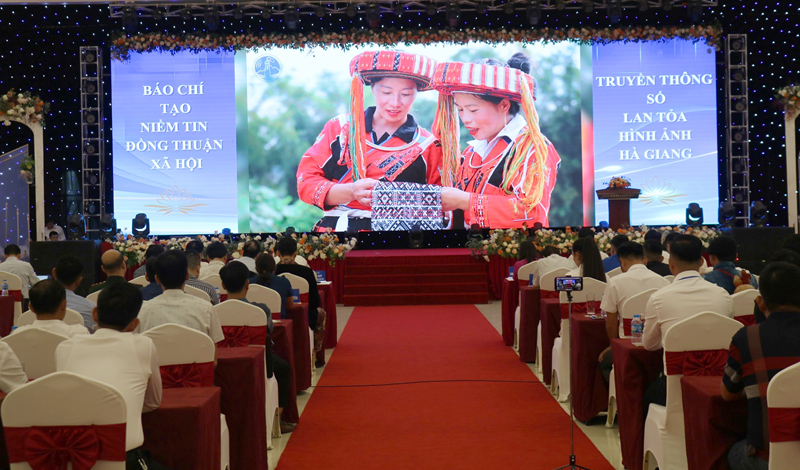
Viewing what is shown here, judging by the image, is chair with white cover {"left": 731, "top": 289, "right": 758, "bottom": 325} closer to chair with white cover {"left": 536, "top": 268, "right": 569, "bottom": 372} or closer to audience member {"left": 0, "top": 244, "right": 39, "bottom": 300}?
chair with white cover {"left": 536, "top": 268, "right": 569, "bottom": 372}

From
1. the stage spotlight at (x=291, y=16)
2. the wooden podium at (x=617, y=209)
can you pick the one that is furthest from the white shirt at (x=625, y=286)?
the stage spotlight at (x=291, y=16)

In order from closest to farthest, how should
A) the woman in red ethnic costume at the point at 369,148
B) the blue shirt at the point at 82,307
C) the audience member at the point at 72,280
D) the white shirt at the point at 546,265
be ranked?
1. the audience member at the point at 72,280
2. the blue shirt at the point at 82,307
3. the white shirt at the point at 546,265
4. the woman in red ethnic costume at the point at 369,148

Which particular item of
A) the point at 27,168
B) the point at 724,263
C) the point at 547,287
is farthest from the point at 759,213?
the point at 27,168

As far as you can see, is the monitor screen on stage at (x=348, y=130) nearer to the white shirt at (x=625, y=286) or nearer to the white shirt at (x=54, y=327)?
the white shirt at (x=625, y=286)

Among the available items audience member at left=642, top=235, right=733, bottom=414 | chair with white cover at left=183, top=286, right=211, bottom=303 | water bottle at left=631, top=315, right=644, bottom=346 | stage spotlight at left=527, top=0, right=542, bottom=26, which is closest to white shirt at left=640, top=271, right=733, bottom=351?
audience member at left=642, top=235, right=733, bottom=414

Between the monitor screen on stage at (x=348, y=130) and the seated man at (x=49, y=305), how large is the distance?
1045 centimetres

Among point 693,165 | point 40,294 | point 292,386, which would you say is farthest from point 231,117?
point 40,294

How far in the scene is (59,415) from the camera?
2.23 metres

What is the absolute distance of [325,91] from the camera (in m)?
13.8

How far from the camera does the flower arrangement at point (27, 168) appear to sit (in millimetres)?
13805

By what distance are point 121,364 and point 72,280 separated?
6.51ft

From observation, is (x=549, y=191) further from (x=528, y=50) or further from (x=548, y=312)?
(x=548, y=312)

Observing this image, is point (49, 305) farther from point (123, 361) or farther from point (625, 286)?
point (625, 286)

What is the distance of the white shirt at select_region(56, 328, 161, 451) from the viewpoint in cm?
248
